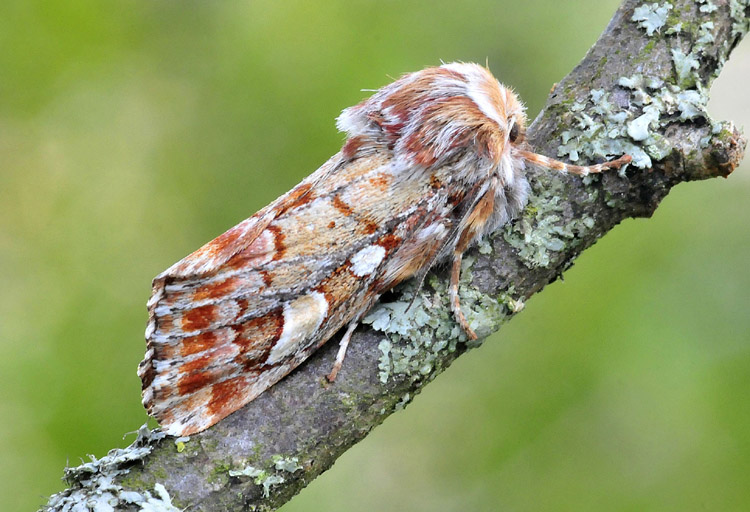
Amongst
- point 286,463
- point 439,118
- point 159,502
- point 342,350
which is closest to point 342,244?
point 342,350

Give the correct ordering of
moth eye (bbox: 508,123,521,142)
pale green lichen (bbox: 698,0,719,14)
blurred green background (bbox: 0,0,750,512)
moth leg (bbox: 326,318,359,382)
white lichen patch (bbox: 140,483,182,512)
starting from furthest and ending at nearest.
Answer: blurred green background (bbox: 0,0,750,512)
moth eye (bbox: 508,123,521,142)
pale green lichen (bbox: 698,0,719,14)
moth leg (bbox: 326,318,359,382)
white lichen patch (bbox: 140,483,182,512)

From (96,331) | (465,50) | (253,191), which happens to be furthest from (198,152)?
(465,50)

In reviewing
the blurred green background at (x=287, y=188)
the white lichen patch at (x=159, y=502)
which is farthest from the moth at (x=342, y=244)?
the blurred green background at (x=287, y=188)

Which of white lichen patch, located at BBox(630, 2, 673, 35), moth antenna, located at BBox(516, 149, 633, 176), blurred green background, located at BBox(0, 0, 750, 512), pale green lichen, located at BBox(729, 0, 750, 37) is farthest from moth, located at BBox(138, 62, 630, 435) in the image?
blurred green background, located at BBox(0, 0, 750, 512)

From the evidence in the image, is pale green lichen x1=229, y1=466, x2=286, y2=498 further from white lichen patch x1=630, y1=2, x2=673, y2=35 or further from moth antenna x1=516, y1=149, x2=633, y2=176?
white lichen patch x1=630, y1=2, x2=673, y2=35

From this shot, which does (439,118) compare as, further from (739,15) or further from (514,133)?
(739,15)
